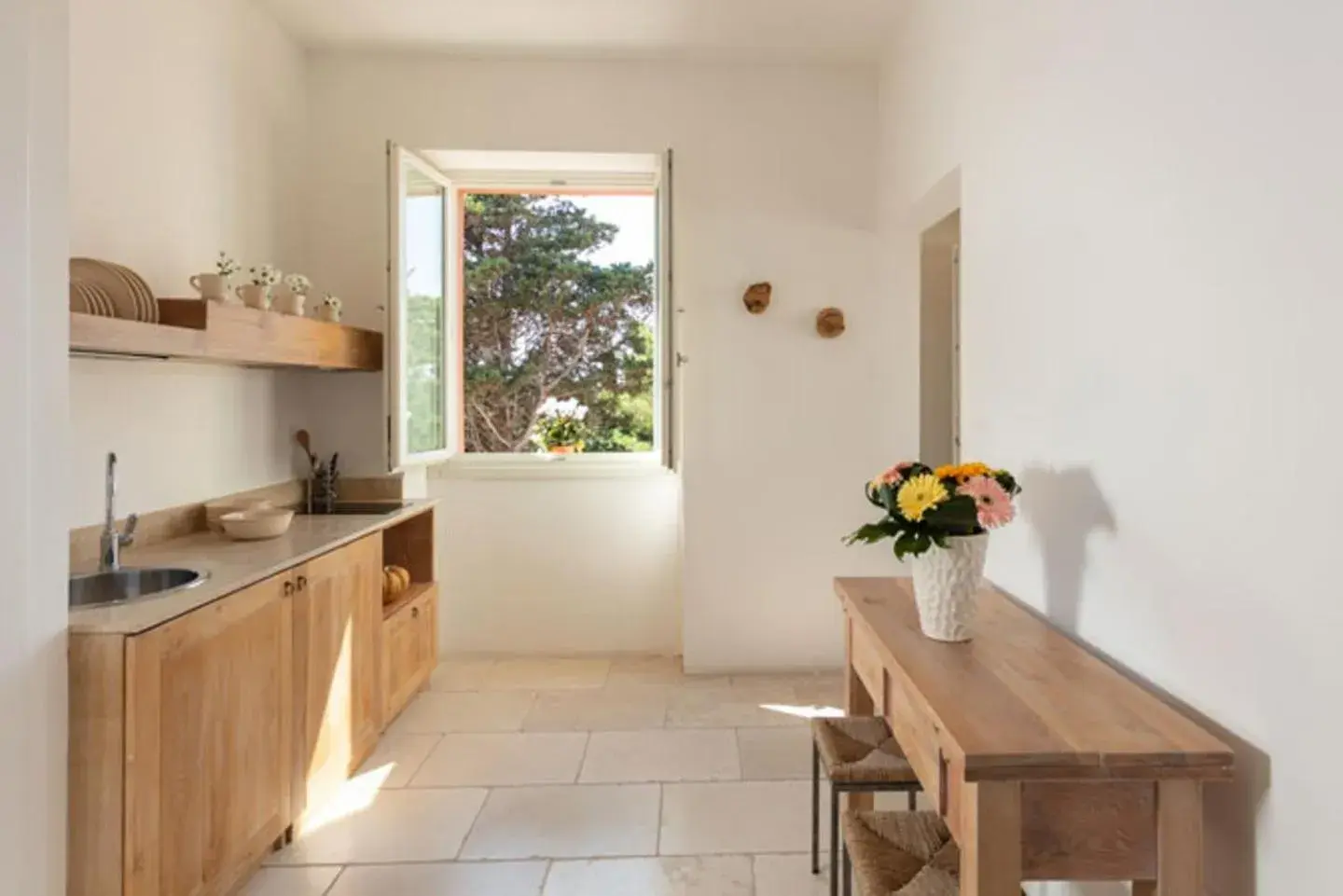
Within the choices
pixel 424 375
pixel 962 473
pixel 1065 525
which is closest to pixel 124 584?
pixel 424 375

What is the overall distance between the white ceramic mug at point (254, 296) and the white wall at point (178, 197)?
0.82 ft

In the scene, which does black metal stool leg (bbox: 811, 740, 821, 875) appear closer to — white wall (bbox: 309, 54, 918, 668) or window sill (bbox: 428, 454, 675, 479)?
white wall (bbox: 309, 54, 918, 668)

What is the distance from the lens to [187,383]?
2807 mm

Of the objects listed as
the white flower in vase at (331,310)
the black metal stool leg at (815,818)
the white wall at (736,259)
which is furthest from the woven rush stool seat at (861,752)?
the white flower in vase at (331,310)

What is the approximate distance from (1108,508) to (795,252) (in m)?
2.46

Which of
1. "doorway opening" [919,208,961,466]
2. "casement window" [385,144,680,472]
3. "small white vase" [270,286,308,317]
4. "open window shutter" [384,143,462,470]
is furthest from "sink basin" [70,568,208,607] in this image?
"doorway opening" [919,208,961,466]

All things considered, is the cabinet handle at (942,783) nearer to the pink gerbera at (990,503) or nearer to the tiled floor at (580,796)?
the pink gerbera at (990,503)

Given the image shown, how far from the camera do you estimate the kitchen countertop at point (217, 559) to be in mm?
1744

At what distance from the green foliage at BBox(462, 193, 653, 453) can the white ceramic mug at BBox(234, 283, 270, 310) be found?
1.69 m

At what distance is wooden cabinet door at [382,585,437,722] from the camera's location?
316 centimetres

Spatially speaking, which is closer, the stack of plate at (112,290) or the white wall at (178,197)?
the stack of plate at (112,290)

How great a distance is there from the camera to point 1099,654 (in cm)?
166

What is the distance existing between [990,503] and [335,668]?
84.4 inches

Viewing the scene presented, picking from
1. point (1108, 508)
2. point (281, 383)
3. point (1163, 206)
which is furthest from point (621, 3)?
point (1108, 508)
